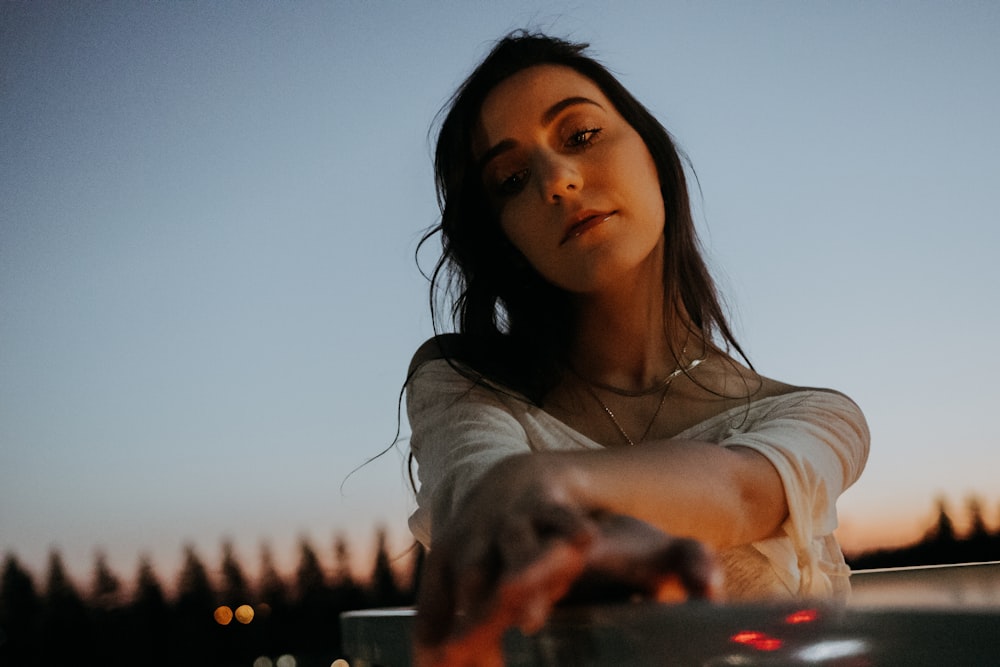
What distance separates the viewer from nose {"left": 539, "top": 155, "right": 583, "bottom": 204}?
72 cm

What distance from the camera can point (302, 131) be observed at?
8.54 ft

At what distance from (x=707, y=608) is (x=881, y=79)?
2.42 meters

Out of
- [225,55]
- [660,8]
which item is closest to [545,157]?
[660,8]

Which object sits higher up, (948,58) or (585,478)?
(948,58)

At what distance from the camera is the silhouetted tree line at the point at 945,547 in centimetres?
172

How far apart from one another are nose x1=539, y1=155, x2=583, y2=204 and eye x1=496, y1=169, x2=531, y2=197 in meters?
0.06

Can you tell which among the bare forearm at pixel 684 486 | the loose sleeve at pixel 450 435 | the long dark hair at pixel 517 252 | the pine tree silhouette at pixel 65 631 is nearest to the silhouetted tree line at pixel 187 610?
the pine tree silhouette at pixel 65 631

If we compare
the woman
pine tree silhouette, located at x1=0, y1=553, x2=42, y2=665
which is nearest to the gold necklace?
the woman

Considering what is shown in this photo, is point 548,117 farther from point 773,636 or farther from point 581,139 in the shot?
point 773,636

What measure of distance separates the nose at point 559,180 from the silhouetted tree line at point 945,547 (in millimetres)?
1112

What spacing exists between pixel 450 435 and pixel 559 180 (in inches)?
9.8

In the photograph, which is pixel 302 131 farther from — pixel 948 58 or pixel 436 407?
pixel 436 407

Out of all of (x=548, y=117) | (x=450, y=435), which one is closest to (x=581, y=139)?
(x=548, y=117)

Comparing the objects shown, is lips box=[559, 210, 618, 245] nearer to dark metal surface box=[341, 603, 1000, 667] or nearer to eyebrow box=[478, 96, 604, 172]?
eyebrow box=[478, 96, 604, 172]
